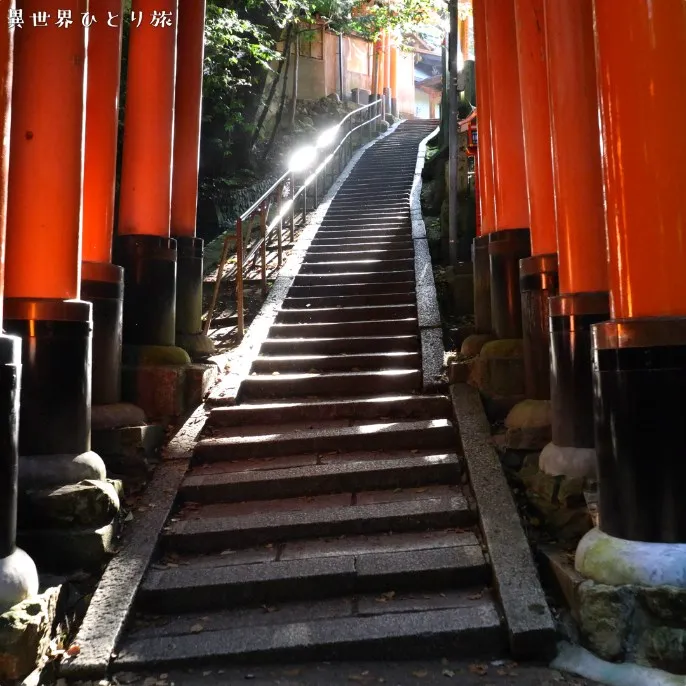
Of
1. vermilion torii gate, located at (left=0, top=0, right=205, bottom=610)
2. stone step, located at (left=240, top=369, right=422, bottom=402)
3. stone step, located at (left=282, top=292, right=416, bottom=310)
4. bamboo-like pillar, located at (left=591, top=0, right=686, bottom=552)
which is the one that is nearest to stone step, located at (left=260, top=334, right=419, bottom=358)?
stone step, located at (left=240, top=369, right=422, bottom=402)

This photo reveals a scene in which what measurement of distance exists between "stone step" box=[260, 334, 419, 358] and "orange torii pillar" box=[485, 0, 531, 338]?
122 cm

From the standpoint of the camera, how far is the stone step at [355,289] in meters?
7.80

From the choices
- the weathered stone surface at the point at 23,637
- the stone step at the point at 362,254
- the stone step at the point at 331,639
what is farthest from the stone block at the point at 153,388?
the stone step at the point at 362,254

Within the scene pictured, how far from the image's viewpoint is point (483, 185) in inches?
244

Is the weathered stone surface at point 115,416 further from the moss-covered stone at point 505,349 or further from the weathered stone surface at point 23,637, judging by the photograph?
the moss-covered stone at point 505,349

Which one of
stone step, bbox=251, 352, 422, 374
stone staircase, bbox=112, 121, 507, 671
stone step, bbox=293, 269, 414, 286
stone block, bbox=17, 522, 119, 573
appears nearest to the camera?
stone staircase, bbox=112, 121, 507, 671

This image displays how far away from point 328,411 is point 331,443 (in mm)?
498

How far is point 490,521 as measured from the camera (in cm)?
368

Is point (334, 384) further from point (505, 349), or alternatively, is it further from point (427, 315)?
point (427, 315)

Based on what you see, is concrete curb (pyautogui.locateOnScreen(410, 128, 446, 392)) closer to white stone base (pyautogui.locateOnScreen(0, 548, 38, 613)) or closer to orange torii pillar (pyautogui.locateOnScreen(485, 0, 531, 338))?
orange torii pillar (pyautogui.locateOnScreen(485, 0, 531, 338))

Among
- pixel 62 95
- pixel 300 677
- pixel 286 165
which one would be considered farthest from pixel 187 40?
pixel 286 165

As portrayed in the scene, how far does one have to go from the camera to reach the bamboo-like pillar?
Result: 9.11ft

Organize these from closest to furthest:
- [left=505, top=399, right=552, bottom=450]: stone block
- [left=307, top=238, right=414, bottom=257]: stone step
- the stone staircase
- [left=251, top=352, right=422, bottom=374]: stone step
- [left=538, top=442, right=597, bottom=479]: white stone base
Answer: the stone staircase, [left=538, top=442, right=597, bottom=479]: white stone base, [left=505, top=399, right=552, bottom=450]: stone block, [left=251, top=352, right=422, bottom=374]: stone step, [left=307, top=238, right=414, bottom=257]: stone step

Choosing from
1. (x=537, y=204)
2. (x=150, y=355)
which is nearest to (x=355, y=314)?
(x=150, y=355)
